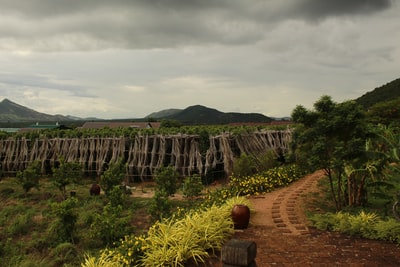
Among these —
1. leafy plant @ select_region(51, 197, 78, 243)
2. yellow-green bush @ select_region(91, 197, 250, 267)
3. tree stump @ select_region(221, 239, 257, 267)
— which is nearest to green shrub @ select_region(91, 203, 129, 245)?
leafy plant @ select_region(51, 197, 78, 243)

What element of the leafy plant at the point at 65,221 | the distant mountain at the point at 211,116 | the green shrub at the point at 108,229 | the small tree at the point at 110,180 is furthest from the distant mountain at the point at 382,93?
the distant mountain at the point at 211,116

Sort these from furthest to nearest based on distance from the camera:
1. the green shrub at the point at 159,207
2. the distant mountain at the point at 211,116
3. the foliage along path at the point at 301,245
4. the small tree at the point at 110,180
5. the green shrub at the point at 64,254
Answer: the distant mountain at the point at 211,116 → the small tree at the point at 110,180 → the green shrub at the point at 159,207 → the green shrub at the point at 64,254 → the foliage along path at the point at 301,245

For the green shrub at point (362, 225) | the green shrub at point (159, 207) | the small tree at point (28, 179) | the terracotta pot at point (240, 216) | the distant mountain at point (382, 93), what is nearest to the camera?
the green shrub at point (362, 225)

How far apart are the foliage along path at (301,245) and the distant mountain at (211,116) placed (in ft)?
172

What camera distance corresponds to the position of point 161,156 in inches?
520

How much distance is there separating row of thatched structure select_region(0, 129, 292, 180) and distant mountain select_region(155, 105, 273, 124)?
148 feet

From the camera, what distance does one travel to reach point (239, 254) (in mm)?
2297

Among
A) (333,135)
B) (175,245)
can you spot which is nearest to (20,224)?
(175,245)

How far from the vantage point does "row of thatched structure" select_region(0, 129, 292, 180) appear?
41.4 feet

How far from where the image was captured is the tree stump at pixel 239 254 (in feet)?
7.50

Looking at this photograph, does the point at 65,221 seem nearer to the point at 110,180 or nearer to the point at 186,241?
the point at 110,180

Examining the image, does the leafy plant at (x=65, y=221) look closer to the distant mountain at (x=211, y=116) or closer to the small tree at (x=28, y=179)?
the small tree at (x=28, y=179)

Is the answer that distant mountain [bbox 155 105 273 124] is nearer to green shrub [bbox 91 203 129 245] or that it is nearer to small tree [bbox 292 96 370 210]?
small tree [bbox 292 96 370 210]

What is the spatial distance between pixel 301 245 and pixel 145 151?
30.4 feet
